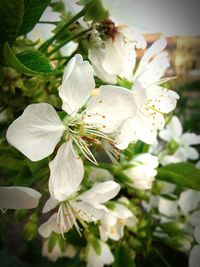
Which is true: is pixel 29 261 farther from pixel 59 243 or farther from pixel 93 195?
pixel 93 195

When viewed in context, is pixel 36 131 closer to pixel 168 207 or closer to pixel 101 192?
pixel 101 192

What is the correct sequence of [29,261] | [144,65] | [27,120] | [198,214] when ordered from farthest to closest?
[29,261] < [198,214] < [144,65] < [27,120]

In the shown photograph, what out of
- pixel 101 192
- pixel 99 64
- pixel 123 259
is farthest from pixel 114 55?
pixel 123 259

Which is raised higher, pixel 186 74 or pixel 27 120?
pixel 27 120

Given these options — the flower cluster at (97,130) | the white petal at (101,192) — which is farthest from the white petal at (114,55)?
the white petal at (101,192)

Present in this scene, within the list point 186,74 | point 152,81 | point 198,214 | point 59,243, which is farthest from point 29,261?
point 186,74

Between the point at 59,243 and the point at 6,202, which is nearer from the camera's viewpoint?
the point at 6,202

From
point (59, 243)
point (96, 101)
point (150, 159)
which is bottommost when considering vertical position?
point (59, 243)

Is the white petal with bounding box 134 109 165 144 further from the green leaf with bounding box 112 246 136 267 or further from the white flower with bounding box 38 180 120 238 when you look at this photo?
the green leaf with bounding box 112 246 136 267
